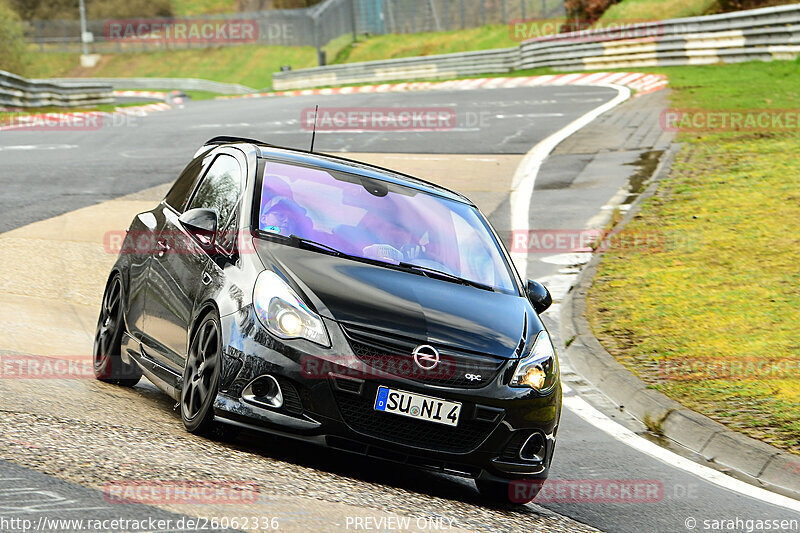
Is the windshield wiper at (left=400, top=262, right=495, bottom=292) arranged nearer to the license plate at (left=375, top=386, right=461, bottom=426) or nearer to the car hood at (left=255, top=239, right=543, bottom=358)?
the car hood at (left=255, top=239, right=543, bottom=358)

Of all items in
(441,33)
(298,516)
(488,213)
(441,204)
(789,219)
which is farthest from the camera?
(441,33)

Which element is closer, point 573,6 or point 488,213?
point 488,213

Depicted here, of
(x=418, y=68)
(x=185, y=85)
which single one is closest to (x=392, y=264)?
(x=418, y=68)

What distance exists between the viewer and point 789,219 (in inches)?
551

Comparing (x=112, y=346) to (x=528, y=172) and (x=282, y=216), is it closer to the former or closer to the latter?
(x=282, y=216)

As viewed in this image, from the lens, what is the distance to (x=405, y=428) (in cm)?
568

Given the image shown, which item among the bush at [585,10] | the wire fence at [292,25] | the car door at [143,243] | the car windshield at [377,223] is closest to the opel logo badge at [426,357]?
the car windshield at [377,223]

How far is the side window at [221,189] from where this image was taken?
6.91 meters

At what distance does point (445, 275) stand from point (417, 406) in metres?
1.15

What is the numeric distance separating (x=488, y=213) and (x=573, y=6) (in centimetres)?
3122

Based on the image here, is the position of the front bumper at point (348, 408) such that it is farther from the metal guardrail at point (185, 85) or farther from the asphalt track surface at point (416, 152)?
the metal guardrail at point (185, 85)

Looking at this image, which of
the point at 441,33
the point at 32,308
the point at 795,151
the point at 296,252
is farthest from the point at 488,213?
the point at 441,33

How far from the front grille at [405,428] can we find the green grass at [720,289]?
2.56 metres

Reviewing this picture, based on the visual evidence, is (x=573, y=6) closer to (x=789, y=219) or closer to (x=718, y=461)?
(x=789, y=219)
